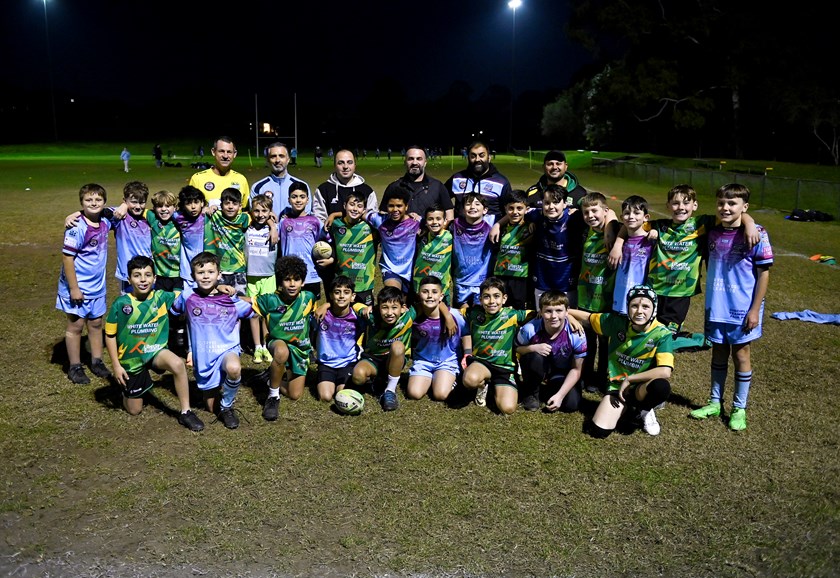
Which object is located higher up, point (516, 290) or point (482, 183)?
point (482, 183)

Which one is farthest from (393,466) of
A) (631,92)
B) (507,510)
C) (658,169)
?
(631,92)

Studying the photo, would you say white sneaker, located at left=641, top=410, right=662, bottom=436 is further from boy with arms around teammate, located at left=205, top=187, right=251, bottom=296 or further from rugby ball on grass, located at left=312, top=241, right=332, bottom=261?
boy with arms around teammate, located at left=205, top=187, right=251, bottom=296

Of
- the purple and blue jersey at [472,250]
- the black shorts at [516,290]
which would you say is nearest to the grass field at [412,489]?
the black shorts at [516,290]

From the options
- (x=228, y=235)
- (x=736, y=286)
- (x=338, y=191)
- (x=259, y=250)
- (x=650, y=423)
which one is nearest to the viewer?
(x=650, y=423)

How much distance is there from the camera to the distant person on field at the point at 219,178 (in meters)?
7.40

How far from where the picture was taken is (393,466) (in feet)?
16.6

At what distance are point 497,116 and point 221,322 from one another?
143896 millimetres

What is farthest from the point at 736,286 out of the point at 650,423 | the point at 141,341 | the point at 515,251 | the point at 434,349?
the point at 141,341

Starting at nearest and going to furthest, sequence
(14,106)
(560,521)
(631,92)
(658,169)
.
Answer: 1. (560,521)
2. (658,169)
3. (631,92)
4. (14,106)

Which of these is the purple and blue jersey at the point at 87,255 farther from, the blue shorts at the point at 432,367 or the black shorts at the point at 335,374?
the blue shorts at the point at 432,367

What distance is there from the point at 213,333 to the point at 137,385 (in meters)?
0.73

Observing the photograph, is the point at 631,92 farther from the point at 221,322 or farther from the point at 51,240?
the point at 221,322

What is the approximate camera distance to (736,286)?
18.8 ft

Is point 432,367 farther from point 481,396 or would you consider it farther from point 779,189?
point 779,189
